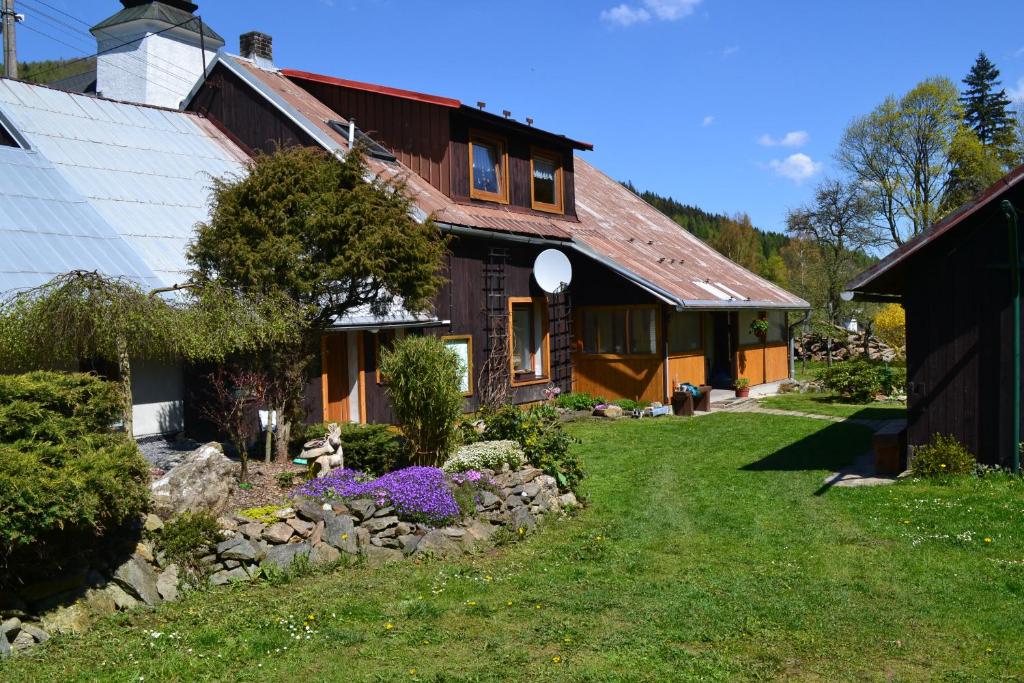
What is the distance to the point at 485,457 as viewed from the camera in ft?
33.3

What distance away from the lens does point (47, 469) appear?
5805 mm

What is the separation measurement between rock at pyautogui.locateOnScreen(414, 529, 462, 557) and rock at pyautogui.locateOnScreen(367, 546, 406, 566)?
7.5 inches

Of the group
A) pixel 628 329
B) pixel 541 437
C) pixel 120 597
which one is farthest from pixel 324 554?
pixel 628 329

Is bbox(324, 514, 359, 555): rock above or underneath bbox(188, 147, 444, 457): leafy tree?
underneath

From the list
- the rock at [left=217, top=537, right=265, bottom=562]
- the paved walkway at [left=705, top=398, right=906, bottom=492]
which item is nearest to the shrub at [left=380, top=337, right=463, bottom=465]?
the rock at [left=217, top=537, right=265, bottom=562]

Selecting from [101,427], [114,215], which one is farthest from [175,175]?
[101,427]

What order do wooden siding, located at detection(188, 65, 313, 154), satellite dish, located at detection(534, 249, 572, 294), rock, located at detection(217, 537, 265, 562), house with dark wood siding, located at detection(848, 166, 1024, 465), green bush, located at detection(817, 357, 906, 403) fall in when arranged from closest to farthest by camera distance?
rock, located at detection(217, 537, 265, 562) → house with dark wood siding, located at detection(848, 166, 1024, 465) → wooden siding, located at detection(188, 65, 313, 154) → satellite dish, located at detection(534, 249, 572, 294) → green bush, located at detection(817, 357, 906, 403)

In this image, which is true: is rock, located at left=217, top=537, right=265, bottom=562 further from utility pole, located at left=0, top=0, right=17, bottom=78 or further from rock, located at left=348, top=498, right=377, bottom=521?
utility pole, located at left=0, top=0, right=17, bottom=78

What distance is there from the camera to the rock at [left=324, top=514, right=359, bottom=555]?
311 inches

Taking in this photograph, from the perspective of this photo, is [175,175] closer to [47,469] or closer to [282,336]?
[282,336]

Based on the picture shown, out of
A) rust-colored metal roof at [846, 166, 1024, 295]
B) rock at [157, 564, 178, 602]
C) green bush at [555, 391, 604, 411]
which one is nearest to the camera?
rock at [157, 564, 178, 602]

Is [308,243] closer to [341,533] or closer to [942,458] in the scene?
[341,533]

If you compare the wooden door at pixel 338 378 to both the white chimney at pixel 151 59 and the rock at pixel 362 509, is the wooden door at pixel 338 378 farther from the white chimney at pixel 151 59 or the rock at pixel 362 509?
the white chimney at pixel 151 59

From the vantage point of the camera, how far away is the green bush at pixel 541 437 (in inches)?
412
